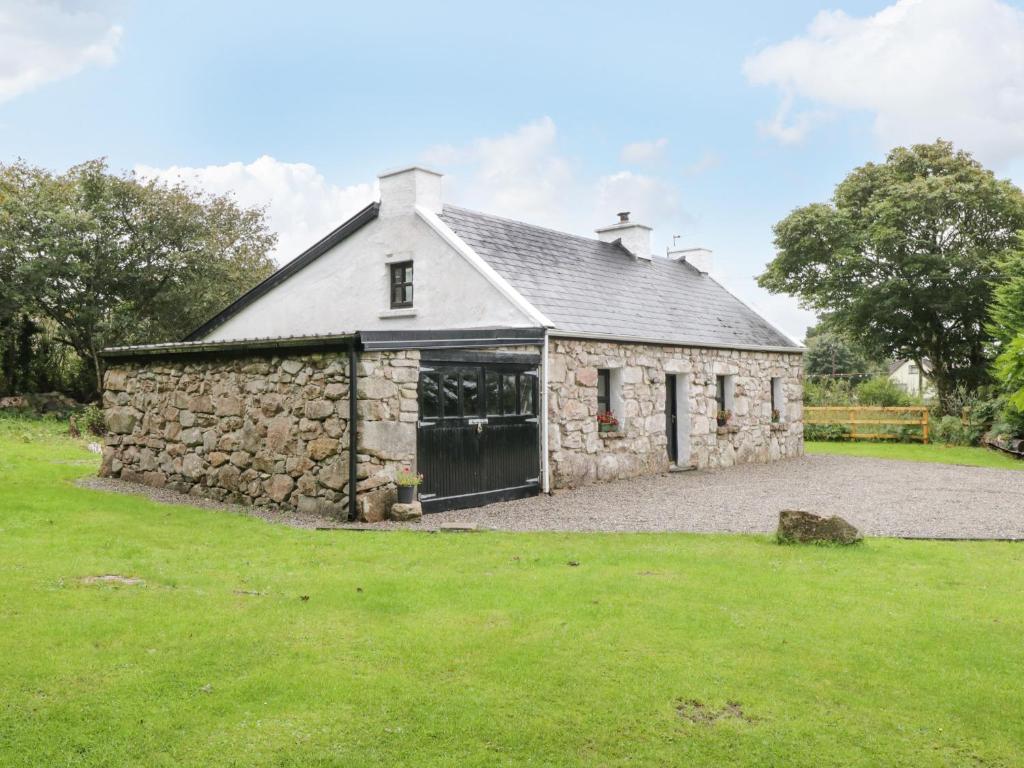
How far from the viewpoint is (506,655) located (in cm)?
544

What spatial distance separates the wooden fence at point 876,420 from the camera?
2570 cm

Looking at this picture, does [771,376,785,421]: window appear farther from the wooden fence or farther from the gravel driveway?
the wooden fence

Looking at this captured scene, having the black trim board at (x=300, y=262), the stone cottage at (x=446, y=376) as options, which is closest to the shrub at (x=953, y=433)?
the stone cottage at (x=446, y=376)

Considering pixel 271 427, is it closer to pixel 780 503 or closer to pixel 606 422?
pixel 606 422

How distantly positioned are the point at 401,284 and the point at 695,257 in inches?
409

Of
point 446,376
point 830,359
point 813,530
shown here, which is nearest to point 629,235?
point 446,376

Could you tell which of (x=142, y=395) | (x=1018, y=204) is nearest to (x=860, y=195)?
(x=1018, y=204)

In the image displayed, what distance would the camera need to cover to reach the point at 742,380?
19.6m

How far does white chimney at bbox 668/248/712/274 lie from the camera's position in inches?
931

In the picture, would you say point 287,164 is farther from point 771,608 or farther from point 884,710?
point 884,710

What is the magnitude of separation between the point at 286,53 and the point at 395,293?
4.64 meters

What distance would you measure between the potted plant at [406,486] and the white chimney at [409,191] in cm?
665

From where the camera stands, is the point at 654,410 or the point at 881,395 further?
the point at 881,395

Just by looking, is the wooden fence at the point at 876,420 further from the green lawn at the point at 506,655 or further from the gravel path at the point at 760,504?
the green lawn at the point at 506,655
